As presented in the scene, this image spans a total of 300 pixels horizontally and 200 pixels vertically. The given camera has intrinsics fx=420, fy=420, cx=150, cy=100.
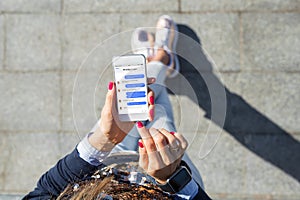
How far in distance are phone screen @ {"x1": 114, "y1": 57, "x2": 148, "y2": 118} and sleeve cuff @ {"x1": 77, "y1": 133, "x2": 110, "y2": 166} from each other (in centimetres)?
24

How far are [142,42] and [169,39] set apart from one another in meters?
0.18

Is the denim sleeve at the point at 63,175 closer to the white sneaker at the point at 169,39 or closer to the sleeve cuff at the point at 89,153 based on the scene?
the sleeve cuff at the point at 89,153

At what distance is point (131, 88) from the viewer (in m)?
1.61

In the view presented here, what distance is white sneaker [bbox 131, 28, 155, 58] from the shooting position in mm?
2688

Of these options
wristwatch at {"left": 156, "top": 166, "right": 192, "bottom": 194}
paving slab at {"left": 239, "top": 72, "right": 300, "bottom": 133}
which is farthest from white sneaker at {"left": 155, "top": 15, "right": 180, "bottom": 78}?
wristwatch at {"left": 156, "top": 166, "right": 192, "bottom": 194}

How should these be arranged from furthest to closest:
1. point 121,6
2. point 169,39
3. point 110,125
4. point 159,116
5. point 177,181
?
point 121,6 → point 169,39 → point 159,116 → point 110,125 → point 177,181

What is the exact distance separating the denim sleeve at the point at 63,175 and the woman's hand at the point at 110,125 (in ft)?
0.36

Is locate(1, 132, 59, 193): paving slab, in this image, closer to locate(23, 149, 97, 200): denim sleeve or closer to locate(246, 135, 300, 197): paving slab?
locate(23, 149, 97, 200): denim sleeve

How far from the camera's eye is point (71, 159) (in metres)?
1.81

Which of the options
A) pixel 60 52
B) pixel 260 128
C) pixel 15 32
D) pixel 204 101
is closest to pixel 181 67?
pixel 204 101

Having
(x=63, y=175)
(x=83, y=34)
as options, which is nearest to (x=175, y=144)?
(x=63, y=175)

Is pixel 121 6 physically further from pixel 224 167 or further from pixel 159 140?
pixel 159 140

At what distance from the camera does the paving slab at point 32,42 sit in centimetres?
289

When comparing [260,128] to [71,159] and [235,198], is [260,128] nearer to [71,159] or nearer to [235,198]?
[235,198]
